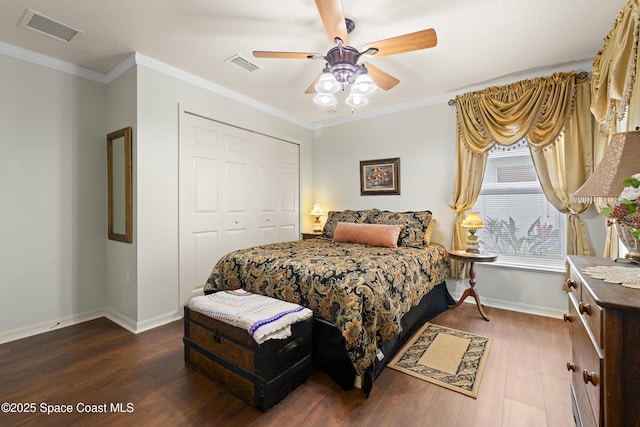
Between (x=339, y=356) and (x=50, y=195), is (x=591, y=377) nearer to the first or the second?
(x=339, y=356)

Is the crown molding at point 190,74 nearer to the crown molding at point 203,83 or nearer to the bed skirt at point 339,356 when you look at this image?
the crown molding at point 203,83

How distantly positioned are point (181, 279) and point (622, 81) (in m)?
3.94

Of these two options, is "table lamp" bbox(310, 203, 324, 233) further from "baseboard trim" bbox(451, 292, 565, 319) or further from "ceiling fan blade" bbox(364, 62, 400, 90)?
"ceiling fan blade" bbox(364, 62, 400, 90)

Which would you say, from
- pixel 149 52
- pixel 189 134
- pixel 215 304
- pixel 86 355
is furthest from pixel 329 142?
pixel 86 355

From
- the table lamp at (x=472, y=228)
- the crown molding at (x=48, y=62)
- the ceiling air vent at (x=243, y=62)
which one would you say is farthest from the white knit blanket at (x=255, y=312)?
the crown molding at (x=48, y=62)

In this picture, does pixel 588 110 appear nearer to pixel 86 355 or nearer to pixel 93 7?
pixel 93 7

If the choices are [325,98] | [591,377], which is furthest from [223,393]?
[325,98]

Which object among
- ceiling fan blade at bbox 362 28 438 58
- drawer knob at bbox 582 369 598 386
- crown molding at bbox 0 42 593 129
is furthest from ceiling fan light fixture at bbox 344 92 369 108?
drawer knob at bbox 582 369 598 386

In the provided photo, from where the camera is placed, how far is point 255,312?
1762 millimetres

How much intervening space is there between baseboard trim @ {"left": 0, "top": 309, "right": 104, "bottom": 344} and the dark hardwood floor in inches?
4.5

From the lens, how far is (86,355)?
7.26 ft

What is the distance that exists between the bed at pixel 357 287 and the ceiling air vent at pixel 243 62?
6.00ft

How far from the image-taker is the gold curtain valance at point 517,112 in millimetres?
2777

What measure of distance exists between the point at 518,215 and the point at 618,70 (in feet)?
5.45
